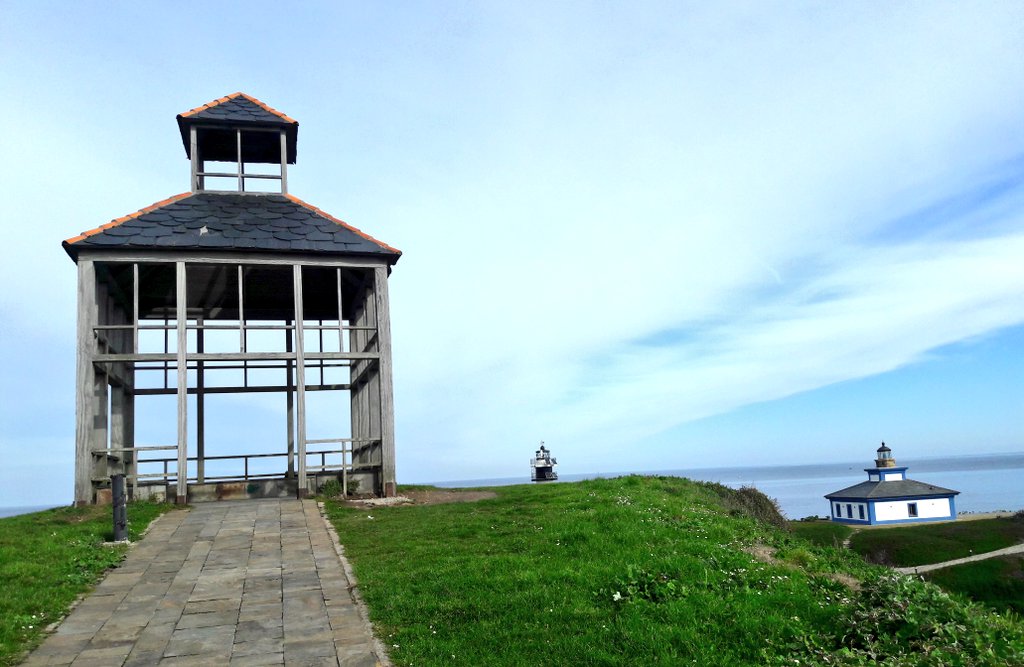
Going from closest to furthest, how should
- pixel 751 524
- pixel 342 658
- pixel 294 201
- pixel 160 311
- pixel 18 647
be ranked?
pixel 342 658 → pixel 18 647 → pixel 751 524 → pixel 294 201 → pixel 160 311

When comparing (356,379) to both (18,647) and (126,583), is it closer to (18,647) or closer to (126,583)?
(126,583)

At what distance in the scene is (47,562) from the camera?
1124cm

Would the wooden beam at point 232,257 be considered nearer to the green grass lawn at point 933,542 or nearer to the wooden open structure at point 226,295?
the wooden open structure at point 226,295

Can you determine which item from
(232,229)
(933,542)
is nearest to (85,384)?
→ (232,229)

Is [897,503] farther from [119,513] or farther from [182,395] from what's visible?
[119,513]

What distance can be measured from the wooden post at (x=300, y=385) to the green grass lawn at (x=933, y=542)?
32.4 meters

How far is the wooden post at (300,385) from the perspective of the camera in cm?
1877

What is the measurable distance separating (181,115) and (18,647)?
52.9 feet

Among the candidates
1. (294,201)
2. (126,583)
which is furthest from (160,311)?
(126,583)

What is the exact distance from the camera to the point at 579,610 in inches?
312

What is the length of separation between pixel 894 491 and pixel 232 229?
56.0 m

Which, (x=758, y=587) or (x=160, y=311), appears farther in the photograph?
(x=160, y=311)

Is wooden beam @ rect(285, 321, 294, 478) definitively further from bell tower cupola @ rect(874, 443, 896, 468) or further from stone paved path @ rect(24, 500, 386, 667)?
bell tower cupola @ rect(874, 443, 896, 468)

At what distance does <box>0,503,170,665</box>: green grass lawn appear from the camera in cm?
845
